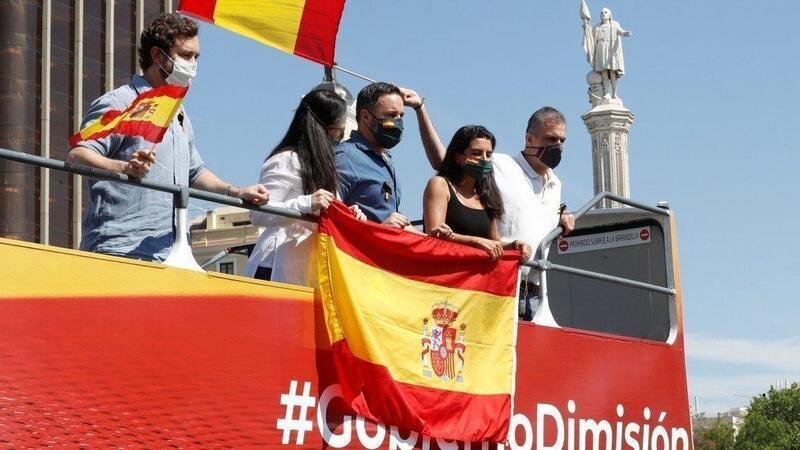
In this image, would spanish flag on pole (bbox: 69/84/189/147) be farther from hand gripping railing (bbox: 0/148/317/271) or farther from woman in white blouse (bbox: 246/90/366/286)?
woman in white blouse (bbox: 246/90/366/286)

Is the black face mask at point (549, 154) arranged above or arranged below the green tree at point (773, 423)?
below

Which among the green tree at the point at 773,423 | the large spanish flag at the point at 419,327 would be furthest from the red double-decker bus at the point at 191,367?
the green tree at the point at 773,423

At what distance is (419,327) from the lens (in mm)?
6047

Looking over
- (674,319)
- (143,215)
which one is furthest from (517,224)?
(143,215)

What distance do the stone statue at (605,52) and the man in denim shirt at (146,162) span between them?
122 feet

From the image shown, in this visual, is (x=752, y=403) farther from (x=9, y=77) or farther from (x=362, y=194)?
(x=362, y=194)

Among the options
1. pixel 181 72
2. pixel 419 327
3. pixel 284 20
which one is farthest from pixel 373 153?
pixel 181 72

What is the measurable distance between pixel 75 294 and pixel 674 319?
13.4 feet

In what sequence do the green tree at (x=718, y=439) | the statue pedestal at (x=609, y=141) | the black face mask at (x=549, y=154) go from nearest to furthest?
1. the black face mask at (x=549, y=154)
2. the statue pedestal at (x=609, y=141)
3. the green tree at (x=718, y=439)

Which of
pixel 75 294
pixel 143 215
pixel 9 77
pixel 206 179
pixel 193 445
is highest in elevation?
pixel 9 77

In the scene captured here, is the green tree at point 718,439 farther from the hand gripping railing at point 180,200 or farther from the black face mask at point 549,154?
the hand gripping railing at point 180,200

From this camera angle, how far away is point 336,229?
230 inches

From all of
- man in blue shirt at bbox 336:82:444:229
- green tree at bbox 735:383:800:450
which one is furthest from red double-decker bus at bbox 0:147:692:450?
green tree at bbox 735:383:800:450

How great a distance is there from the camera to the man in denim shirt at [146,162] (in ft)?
17.3
